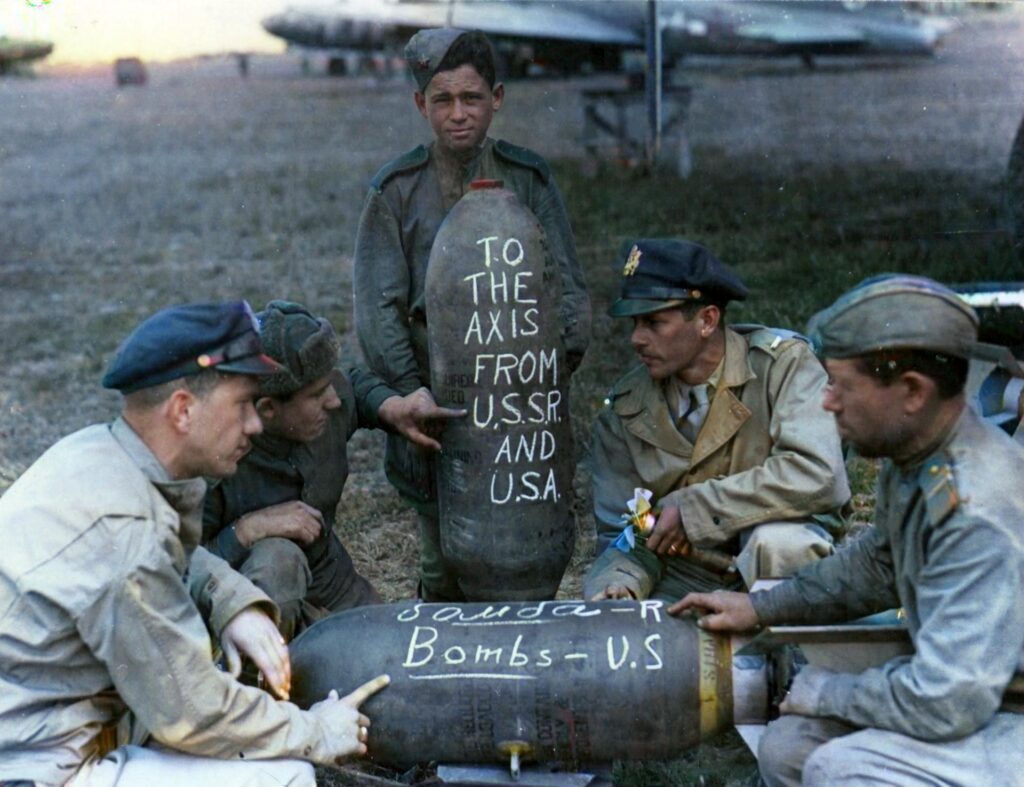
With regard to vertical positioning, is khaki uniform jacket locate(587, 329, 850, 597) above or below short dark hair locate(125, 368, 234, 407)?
below

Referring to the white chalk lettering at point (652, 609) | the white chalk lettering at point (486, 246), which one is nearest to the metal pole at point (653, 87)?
the white chalk lettering at point (486, 246)

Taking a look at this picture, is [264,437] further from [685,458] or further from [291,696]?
[685,458]

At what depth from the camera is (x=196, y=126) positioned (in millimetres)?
26016

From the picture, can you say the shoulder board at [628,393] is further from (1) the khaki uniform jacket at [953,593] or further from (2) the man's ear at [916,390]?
(2) the man's ear at [916,390]

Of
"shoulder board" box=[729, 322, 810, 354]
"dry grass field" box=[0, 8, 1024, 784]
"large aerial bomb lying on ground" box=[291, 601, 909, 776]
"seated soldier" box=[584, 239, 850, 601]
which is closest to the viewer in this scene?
"large aerial bomb lying on ground" box=[291, 601, 909, 776]

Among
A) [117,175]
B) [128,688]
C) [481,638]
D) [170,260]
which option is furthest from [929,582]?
[117,175]

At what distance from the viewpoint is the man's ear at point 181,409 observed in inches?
142

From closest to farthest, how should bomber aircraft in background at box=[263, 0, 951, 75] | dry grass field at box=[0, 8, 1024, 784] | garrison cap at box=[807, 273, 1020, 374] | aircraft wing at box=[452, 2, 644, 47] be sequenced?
1. garrison cap at box=[807, 273, 1020, 374]
2. dry grass field at box=[0, 8, 1024, 784]
3. aircraft wing at box=[452, 2, 644, 47]
4. bomber aircraft in background at box=[263, 0, 951, 75]

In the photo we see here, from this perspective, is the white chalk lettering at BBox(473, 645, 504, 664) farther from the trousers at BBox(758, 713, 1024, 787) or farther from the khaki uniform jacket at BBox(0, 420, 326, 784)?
the trousers at BBox(758, 713, 1024, 787)

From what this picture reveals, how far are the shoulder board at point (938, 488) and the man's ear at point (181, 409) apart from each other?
1853mm

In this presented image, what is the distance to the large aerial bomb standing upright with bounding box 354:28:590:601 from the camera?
528 centimetres

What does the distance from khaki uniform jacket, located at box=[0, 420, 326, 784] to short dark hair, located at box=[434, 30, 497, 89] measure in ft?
6.89

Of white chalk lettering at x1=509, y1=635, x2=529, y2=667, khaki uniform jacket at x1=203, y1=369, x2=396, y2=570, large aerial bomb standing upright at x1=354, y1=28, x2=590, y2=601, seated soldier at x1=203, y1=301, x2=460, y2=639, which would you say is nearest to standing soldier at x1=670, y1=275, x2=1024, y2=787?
white chalk lettering at x1=509, y1=635, x2=529, y2=667

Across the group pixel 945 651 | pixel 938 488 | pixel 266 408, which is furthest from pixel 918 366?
pixel 266 408
